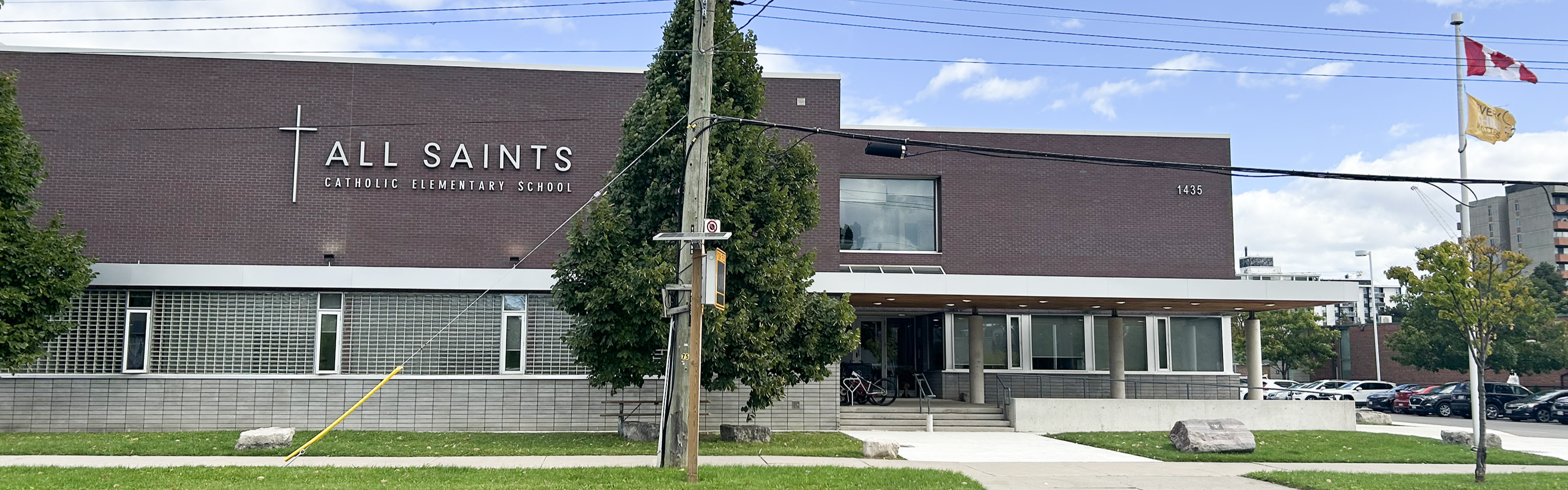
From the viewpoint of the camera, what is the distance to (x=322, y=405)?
67.8ft

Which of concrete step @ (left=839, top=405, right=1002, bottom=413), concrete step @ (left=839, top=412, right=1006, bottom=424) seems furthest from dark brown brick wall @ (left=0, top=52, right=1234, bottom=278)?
concrete step @ (left=839, top=412, right=1006, bottom=424)

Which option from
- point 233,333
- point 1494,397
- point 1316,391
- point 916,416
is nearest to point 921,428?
point 916,416

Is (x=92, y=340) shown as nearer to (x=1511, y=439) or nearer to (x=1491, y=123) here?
(x=1491, y=123)

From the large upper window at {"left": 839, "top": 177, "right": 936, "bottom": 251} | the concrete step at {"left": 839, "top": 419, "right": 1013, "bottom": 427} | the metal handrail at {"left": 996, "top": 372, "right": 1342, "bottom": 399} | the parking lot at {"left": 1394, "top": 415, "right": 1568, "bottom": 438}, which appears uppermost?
the large upper window at {"left": 839, "top": 177, "right": 936, "bottom": 251}

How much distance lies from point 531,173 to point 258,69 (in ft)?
20.4

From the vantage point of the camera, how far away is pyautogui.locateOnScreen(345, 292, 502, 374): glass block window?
2105 centimetres

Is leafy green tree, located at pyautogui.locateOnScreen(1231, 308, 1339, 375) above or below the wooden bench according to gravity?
above

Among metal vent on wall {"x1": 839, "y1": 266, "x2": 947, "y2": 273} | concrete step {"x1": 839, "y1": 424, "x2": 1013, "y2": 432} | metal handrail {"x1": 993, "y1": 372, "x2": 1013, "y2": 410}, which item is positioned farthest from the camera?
metal vent on wall {"x1": 839, "y1": 266, "x2": 947, "y2": 273}

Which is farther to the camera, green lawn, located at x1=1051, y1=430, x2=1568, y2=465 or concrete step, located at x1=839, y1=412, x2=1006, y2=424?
concrete step, located at x1=839, y1=412, x2=1006, y2=424

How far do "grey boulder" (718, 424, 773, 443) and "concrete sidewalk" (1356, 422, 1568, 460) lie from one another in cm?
1385

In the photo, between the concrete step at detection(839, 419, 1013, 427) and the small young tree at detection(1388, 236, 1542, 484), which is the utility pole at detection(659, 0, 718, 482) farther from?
the small young tree at detection(1388, 236, 1542, 484)

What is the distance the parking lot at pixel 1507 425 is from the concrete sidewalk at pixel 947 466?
13.9 metres

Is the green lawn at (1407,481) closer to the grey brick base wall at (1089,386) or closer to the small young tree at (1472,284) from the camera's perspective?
the small young tree at (1472,284)

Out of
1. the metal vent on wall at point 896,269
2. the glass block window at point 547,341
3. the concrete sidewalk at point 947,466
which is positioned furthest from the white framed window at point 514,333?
the metal vent on wall at point 896,269
